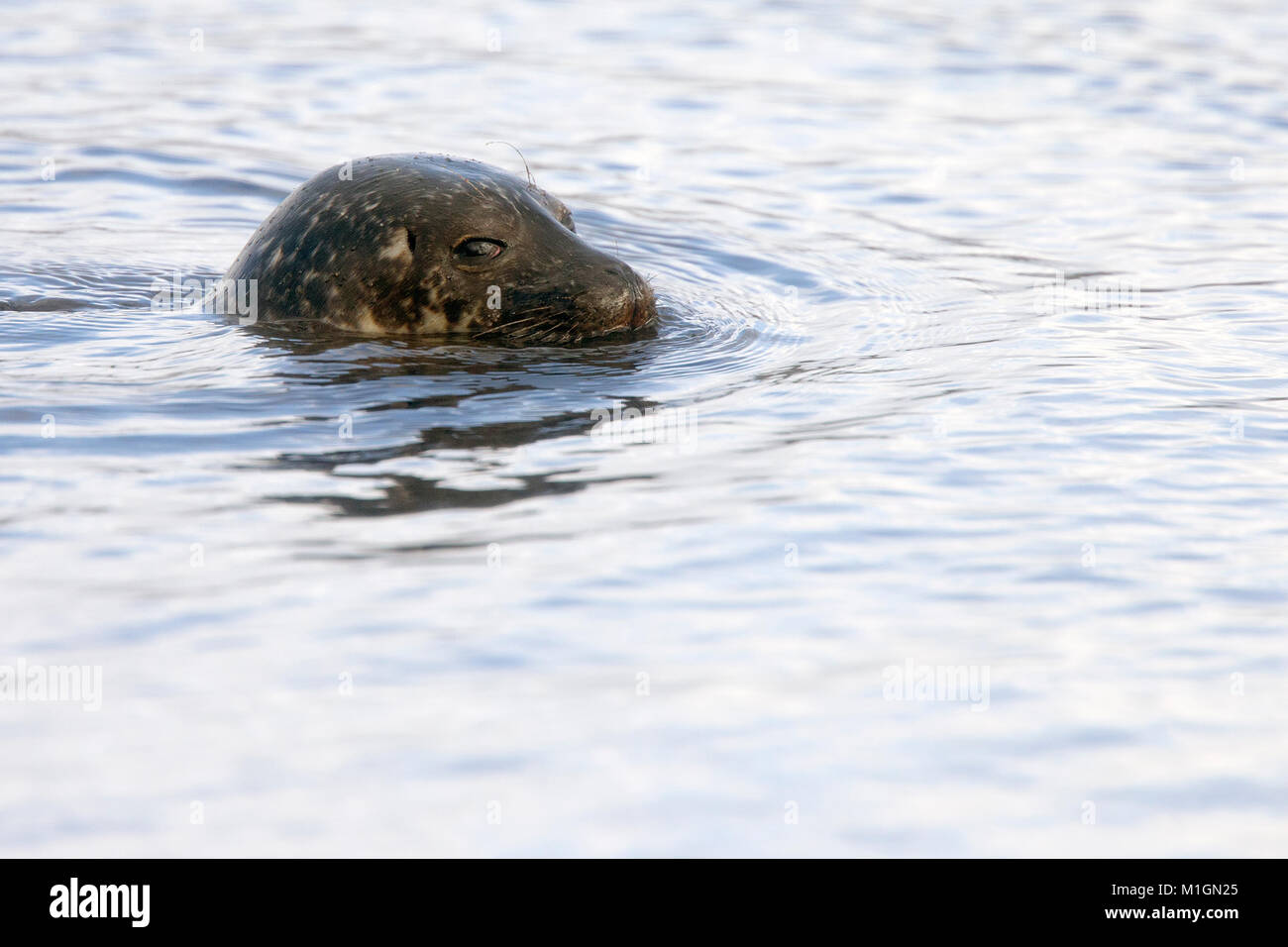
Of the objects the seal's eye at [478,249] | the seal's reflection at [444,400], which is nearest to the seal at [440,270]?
the seal's eye at [478,249]

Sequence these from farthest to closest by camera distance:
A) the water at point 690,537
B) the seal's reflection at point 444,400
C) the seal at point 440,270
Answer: the seal at point 440,270, the seal's reflection at point 444,400, the water at point 690,537

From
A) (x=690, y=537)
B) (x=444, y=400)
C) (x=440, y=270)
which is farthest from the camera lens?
(x=440, y=270)

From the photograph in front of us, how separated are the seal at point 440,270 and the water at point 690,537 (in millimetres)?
227

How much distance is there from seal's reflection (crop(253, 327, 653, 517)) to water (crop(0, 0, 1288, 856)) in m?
0.03

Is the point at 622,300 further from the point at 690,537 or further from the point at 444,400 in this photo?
the point at 690,537

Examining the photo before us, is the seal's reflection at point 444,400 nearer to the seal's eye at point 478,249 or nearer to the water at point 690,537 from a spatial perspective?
the water at point 690,537

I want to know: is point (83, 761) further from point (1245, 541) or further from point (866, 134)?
point (866, 134)

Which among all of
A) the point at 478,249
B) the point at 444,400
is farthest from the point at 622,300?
the point at 444,400

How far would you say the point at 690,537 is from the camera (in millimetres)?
5121

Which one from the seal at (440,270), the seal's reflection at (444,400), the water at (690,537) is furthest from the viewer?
the seal at (440,270)

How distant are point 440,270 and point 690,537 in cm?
277

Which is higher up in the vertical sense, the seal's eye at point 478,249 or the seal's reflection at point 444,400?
the seal's eye at point 478,249

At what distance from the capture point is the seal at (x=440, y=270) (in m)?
7.45

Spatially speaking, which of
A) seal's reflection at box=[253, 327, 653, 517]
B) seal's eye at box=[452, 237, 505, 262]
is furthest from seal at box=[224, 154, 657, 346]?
seal's reflection at box=[253, 327, 653, 517]
